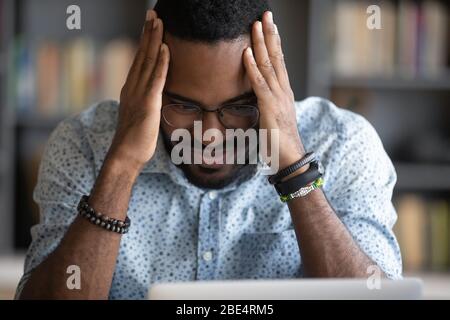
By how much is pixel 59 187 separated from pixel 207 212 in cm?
27

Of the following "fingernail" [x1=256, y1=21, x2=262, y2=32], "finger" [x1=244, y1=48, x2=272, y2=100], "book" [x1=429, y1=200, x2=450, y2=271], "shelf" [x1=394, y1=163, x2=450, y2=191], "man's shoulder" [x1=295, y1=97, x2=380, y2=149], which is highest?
"fingernail" [x1=256, y1=21, x2=262, y2=32]

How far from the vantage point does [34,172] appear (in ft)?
8.23

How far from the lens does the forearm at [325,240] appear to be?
1.16 meters

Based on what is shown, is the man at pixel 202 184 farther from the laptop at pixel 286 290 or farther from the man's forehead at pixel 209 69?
the laptop at pixel 286 290

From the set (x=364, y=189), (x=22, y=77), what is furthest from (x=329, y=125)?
(x=22, y=77)

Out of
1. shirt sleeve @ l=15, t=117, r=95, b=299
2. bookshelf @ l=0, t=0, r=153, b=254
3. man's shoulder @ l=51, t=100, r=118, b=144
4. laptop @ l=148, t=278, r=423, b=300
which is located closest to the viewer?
laptop @ l=148, t=278, r=423, b=300

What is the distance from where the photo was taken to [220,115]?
1149mm

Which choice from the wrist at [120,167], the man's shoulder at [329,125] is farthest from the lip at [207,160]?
the man's shoulder at [329,125]

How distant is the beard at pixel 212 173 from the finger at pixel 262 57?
0.43ft

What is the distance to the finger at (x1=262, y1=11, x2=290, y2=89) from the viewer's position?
1.17 meters

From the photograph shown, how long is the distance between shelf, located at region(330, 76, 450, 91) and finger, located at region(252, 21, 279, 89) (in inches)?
50.0

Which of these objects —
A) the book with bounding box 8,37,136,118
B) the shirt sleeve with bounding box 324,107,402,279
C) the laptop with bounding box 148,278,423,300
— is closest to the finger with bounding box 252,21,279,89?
the shirt sleeve with bounding box 324,107,402,279

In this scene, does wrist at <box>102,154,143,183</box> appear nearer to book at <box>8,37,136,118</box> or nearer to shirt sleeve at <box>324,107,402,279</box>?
shirt sleeve at <box>324,107,402,279</box>

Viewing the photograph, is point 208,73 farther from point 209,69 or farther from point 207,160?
point 207,160
